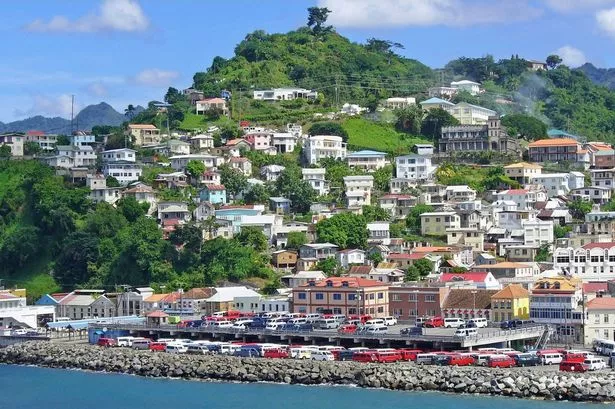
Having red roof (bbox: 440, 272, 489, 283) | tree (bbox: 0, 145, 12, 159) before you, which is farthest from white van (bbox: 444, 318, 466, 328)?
tree (bbox: 0, 145, 12, 159)

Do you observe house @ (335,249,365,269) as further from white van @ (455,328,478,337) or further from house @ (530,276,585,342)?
white van @ (455,328,478,337)

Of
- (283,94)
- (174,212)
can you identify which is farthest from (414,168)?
(283,94)

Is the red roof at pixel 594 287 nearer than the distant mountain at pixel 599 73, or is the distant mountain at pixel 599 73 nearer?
the red roof at pixel 594 287

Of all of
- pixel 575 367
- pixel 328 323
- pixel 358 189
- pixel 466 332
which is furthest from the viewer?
pixel 358 189

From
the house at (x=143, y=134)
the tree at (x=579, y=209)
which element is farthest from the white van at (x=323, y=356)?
the house at (x=143, y=134)

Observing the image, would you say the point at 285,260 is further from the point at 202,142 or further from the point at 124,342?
the point at 202,142

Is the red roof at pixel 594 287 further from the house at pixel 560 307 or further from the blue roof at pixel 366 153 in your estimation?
the blue roof at pixel 366 153

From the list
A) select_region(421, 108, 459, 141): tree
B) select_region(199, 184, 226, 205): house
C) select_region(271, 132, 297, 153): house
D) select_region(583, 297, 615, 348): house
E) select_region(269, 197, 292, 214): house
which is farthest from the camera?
select_region(421, 108, 459, 141): tree
